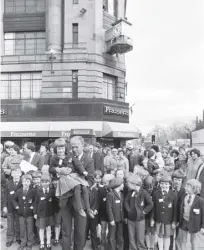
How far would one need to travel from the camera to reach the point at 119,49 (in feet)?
69.9

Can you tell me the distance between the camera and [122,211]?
512cm

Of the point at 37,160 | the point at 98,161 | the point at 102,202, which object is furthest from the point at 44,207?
the point at 98,161

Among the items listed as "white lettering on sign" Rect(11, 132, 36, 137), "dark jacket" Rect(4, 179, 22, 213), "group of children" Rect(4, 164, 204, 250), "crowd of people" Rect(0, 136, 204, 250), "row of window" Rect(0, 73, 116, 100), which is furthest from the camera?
"row of window" Rect(0, 73, 116, 100)

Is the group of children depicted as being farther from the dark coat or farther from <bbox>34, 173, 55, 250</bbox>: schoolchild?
the dark coat

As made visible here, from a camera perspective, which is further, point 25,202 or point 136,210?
point 25,202

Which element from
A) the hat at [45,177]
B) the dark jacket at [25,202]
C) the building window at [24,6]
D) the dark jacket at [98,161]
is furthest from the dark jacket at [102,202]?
the building window at [24,6]

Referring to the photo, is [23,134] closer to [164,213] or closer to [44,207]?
[44,207]

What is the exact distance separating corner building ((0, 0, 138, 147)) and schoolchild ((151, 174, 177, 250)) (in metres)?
15.2

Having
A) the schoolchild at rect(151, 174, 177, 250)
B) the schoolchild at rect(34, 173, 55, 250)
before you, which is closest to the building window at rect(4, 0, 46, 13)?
the schoolchild at rect(34, 173, 55, 250)

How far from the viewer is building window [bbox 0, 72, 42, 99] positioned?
21766 mm

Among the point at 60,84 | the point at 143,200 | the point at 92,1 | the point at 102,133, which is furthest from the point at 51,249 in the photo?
the point at 92,1

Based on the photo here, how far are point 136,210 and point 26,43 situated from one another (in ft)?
66.3

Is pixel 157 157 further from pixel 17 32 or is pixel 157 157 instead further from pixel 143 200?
pixel 17 32

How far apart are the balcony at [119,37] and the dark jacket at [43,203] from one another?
55.4 feet
